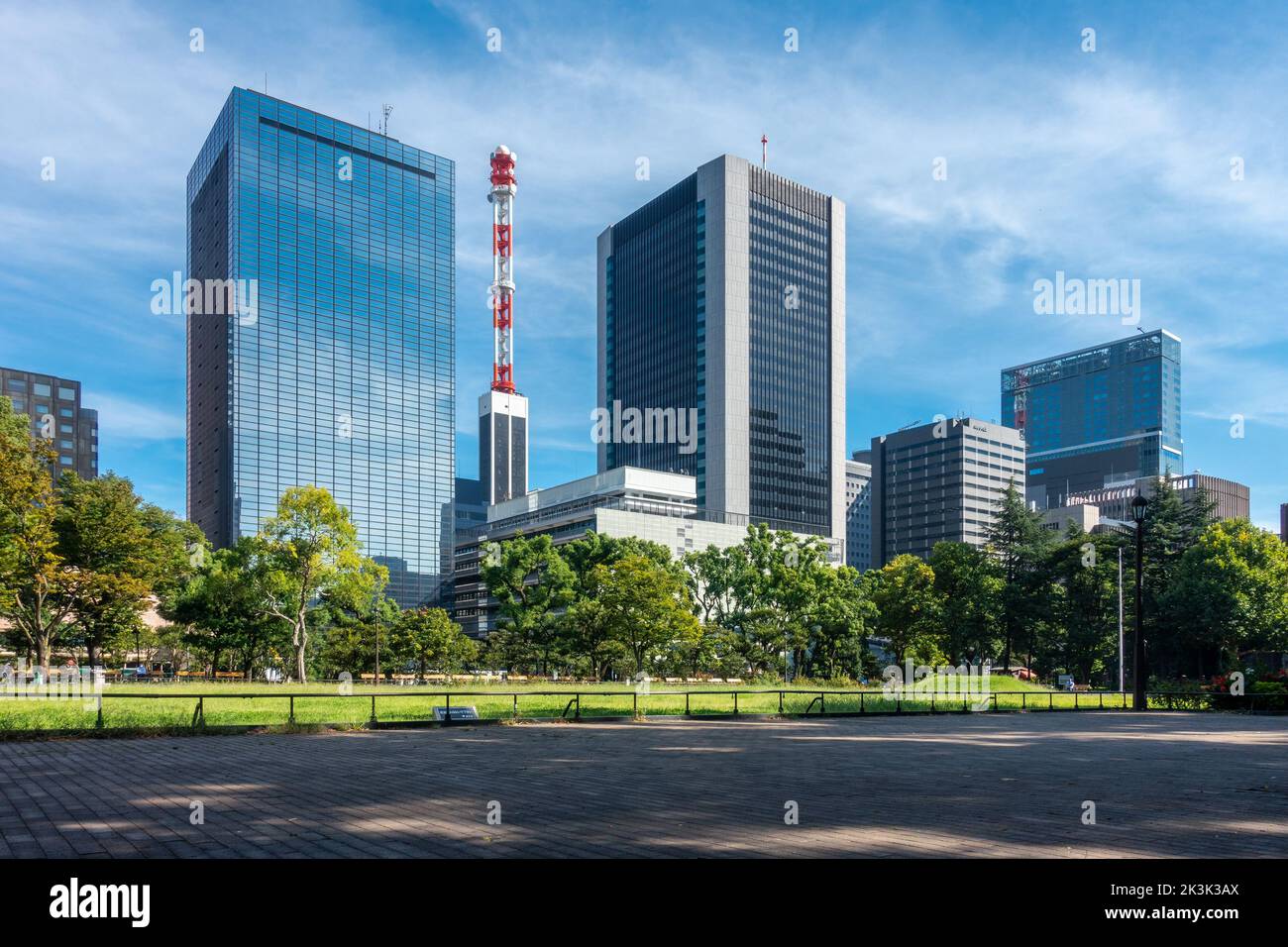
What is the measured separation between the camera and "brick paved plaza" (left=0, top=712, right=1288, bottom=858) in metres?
8.00

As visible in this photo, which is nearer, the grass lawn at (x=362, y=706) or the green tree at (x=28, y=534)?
the grass lawn at (x=362, y=706)

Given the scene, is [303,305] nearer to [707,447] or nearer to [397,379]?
[397,379]

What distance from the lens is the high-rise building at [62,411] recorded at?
495 feet

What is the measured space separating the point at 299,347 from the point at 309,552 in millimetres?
136531

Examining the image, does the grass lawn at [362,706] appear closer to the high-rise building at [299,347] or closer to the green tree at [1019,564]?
the green tree at [1019,564]

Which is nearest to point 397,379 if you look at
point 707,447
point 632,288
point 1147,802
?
point 632,288

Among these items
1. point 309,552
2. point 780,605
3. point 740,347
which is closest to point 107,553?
point 309,552

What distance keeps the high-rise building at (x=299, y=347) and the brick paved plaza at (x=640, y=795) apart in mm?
162423

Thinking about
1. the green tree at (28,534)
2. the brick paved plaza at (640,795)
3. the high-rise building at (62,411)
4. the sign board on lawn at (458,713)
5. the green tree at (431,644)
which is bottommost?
the green tree at (431,644)

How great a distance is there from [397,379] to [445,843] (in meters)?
199

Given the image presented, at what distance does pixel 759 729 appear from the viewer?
23.4 metres

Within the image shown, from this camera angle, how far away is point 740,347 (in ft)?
566

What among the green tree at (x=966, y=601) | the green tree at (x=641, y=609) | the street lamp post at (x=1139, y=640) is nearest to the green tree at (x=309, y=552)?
the green tree at (x=641, y=609)
